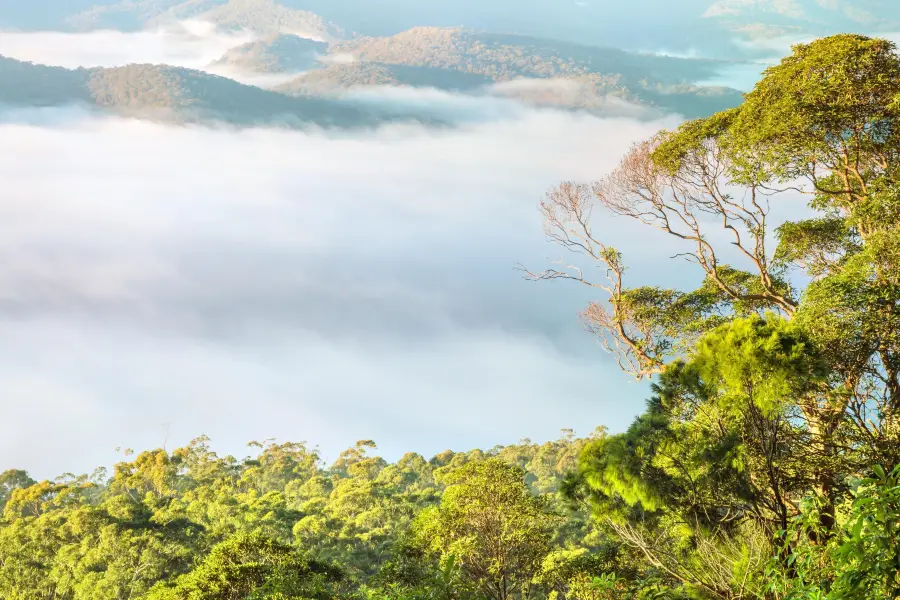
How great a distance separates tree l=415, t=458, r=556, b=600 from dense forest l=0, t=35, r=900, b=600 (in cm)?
4

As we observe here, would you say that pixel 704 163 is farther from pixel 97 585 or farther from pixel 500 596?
pixel 97 585

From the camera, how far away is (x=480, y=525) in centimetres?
1348

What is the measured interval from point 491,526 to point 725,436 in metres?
7.23

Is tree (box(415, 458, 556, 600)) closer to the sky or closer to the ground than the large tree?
closer to the ground

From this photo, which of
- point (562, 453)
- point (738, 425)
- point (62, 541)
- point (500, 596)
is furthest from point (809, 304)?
point (562, 453)

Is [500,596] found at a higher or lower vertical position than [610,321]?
lower

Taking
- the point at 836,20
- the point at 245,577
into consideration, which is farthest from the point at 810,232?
the point at 836,20

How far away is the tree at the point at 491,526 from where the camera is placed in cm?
1338

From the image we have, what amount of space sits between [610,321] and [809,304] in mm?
5393

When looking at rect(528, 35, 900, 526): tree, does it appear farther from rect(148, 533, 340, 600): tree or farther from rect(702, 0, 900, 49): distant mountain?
rect(702, 0, 900, 49): distant mountain

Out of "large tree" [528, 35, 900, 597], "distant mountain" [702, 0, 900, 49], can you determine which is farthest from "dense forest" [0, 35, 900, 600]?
"distant mountain" [702, 0, 900, 49]

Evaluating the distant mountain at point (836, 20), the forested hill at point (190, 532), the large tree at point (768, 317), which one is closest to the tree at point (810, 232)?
the large tree at point (768, 317)

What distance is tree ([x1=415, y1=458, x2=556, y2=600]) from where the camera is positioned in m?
13.4

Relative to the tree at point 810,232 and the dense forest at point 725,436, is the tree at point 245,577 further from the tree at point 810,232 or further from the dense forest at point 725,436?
the tree at point 810,232
